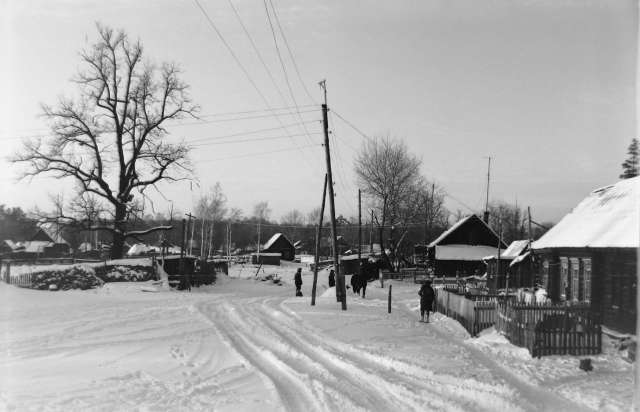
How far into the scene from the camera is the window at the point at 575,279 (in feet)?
68.4

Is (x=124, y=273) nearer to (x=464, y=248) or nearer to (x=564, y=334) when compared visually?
(x=564, y=334)

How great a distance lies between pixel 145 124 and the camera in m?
38.8

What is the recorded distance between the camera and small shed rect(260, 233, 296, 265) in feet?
277

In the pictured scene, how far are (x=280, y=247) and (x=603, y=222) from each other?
233 feet

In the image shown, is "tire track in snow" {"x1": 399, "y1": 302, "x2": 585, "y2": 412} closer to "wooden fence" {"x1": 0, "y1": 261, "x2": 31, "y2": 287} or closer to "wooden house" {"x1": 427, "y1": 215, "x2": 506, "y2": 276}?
"wooden fence" {"x1": 0, "y1": 261, "x2": 31, "y2": 287}

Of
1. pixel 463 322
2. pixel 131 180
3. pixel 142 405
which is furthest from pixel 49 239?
pixel 142 405

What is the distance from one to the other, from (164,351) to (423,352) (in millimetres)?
6066

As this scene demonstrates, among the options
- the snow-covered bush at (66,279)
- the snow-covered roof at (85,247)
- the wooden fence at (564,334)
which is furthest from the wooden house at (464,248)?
the snow-covered roof at (85,247)

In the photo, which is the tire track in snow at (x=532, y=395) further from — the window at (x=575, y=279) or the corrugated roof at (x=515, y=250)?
the corrugated roof at (x=515, y=250)

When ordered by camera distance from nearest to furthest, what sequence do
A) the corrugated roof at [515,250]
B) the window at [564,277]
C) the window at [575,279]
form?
the window at [575,279] → the window at [564,277] → the corrugated roof at [515,250]

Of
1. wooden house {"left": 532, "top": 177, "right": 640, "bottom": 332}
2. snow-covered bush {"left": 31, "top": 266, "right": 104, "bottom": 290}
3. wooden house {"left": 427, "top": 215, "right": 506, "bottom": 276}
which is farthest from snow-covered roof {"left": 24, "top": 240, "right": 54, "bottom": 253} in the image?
wooden house {"left": 532, "top": 177, "right": 640, "bottom": 332}

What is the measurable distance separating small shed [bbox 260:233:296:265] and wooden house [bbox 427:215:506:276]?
1429 inches

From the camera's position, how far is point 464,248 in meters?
51.1

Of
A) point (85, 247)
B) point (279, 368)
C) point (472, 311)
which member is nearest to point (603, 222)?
point (472, 311)
